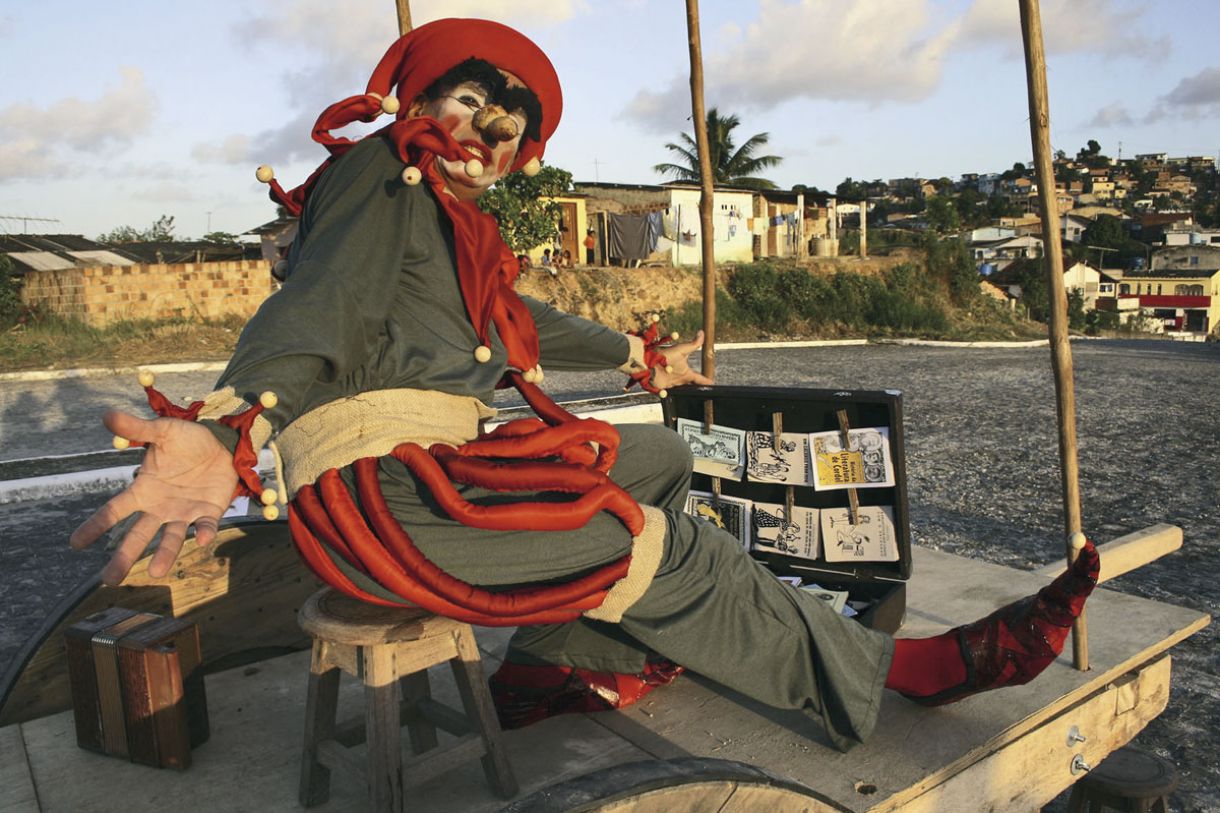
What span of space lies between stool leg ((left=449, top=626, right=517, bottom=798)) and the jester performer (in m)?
0.17

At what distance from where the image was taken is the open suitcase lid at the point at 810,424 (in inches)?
111

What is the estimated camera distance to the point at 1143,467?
7.34 meters

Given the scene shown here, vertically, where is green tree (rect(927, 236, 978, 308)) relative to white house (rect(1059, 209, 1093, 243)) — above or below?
below

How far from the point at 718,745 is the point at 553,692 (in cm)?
40

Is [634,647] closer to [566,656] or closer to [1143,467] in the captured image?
[566,656]

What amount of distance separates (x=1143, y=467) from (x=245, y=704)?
23.9ft

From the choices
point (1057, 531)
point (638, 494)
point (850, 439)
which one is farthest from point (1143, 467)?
point (638, 494)

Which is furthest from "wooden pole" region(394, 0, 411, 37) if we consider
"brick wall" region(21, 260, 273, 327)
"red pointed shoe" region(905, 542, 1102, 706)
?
"brick wall" region(21, 260, 273, 327)

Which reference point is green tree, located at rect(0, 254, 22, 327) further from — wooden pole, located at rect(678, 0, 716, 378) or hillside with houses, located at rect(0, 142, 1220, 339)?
wooden pole, located at rect(678, 0, 716, 378)

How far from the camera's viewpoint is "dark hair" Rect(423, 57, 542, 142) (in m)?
2.02

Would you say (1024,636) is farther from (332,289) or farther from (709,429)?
(332,289)

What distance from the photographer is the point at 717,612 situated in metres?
1.94

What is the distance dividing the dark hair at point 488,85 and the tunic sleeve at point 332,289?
0.23m

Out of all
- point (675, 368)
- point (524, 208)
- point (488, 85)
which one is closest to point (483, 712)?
point (488, 85)
